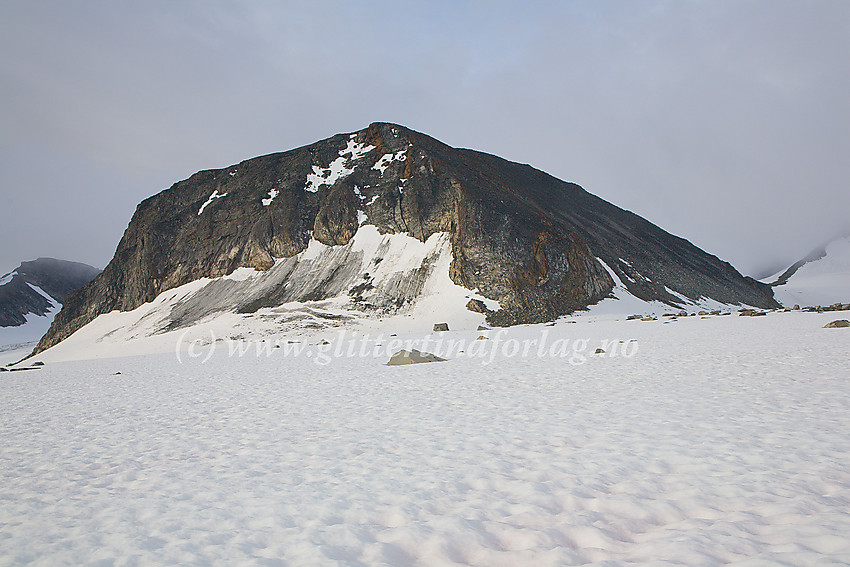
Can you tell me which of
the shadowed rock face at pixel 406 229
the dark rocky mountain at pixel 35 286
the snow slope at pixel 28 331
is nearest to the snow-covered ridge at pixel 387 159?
the shadowed rock face at pixel 406 229

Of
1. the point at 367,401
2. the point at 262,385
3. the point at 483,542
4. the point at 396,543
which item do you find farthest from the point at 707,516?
the point at 262,385

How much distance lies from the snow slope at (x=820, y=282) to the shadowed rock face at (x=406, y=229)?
1311 cm

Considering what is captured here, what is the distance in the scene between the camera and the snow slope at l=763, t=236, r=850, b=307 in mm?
67438

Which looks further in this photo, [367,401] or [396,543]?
[367,401]

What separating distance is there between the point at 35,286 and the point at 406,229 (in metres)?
128

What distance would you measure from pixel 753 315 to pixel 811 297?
2434 inches

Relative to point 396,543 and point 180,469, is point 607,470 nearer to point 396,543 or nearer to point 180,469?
point 396,543

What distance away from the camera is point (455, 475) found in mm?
4531

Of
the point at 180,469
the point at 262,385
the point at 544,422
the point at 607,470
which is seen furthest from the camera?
the point at 262,385

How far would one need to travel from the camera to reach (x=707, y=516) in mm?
3404

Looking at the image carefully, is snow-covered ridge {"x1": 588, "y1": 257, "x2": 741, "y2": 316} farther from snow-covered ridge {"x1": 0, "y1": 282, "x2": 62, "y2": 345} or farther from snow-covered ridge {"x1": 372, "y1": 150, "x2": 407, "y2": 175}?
snow-covered ridge {"x1": 0, "y1": 282, "x2": 62, "y2": 345}

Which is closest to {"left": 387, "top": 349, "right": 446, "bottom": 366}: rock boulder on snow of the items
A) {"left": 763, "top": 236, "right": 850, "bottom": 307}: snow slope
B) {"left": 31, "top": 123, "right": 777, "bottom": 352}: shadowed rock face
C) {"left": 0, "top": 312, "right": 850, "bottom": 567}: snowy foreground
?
{"left": 0, "top": 312, "right": 850, "bottom": 567}: snowy foreground

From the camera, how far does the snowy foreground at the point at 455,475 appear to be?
3.15 m

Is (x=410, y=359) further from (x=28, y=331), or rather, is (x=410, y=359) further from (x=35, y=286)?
(x=35, y=286)
